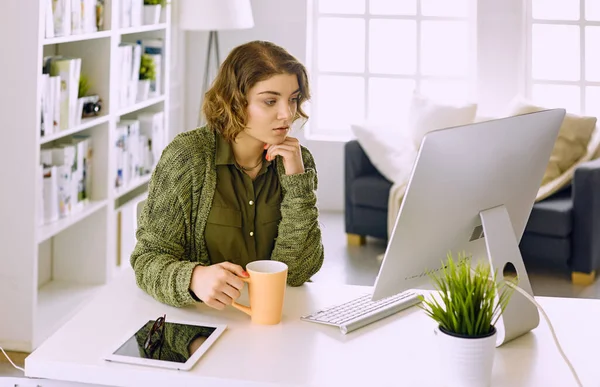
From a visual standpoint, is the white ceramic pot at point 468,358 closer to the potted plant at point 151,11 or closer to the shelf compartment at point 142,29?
the shelf compartment at point 142,29

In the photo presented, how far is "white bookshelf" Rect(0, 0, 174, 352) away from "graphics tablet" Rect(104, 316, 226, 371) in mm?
1864

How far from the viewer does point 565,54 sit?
18.8 ft

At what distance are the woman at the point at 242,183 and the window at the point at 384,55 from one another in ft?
13.0

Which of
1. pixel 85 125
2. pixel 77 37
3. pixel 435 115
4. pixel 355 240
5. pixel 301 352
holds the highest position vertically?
pixel 77 37

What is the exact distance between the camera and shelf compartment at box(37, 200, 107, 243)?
3643 mm

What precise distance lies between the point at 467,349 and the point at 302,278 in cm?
65

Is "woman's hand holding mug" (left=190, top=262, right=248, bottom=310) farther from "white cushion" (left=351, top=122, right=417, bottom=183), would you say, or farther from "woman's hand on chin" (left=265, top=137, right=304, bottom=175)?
"white cushion" (left=351, top=122, right=417, bottom=183)

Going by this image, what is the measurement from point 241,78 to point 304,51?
394cm

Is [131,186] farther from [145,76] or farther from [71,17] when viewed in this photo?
[71,17]

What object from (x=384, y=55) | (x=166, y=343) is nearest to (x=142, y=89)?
(x=384, y=55)

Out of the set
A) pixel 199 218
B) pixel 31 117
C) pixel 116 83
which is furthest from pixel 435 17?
pixel 199 218

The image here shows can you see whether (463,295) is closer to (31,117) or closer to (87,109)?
(31,117)

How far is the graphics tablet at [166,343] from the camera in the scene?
1.61m

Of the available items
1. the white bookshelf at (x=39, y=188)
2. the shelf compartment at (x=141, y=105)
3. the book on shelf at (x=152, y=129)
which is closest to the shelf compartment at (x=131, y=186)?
the white bookshelf at (x=39, y=188)
